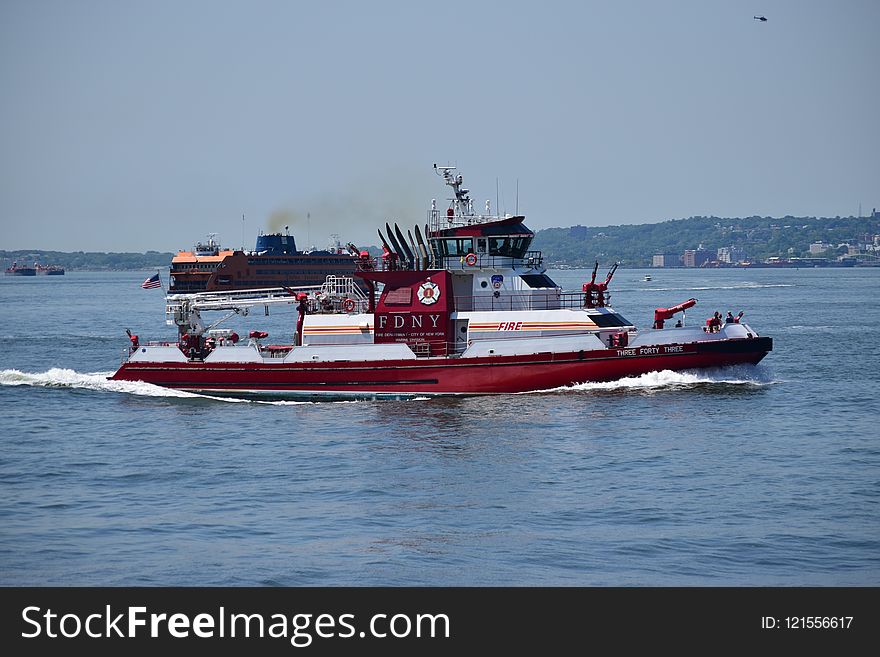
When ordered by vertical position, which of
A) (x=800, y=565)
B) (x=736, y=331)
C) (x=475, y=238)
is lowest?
(x=800, y=565)

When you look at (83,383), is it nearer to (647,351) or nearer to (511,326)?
(511,326)

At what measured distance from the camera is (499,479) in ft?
93.3

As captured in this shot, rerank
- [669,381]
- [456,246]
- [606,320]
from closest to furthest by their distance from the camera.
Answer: [669,381], [606,320], [456,246]

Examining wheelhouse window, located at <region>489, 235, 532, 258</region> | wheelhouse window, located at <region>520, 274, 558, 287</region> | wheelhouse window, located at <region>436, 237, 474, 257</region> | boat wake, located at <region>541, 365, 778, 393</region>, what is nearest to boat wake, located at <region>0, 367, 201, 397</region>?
wheelhouse window, located at <region>436, 237, 474, 257</region>

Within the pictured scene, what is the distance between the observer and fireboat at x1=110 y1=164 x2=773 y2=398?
4025 centimetres

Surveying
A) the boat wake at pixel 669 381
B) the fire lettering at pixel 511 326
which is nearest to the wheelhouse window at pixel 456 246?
the fire lettering at pixel 511 326

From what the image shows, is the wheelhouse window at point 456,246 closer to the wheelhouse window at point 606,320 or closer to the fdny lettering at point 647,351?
the wheelhouse window at point 606,320

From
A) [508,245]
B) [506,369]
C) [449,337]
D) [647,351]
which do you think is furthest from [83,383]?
[647,351]

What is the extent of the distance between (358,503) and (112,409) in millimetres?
17356

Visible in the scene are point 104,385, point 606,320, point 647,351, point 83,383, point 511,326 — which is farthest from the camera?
point 83,383

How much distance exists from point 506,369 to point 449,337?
104 inches

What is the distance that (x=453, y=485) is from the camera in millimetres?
27906
